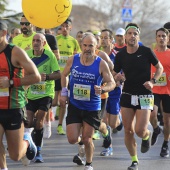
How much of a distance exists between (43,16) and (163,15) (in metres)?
49.2

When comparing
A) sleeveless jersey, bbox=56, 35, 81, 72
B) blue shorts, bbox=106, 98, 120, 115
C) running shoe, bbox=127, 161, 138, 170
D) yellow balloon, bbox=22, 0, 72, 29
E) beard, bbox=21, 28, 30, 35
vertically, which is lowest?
running shoe, bbox=127, 161, 138, 170

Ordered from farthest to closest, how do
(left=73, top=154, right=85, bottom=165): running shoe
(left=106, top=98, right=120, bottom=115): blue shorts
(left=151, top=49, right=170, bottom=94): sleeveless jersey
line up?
(left=106, top=98, right=120, bottom=115): blue shorts → (left=151, top=49, right=170, bottom=94): sleeveless jersey → (left=73, top=154, right=85, bottom=165): running shoe

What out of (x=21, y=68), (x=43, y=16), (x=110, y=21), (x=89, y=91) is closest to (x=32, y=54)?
(x=43, y=16)

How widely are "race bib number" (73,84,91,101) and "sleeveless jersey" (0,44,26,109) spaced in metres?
1.31

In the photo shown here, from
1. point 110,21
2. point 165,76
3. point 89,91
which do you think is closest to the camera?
point 89,91

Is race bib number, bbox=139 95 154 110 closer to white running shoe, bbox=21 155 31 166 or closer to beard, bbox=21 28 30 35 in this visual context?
white running shoe, bbox=21 155 31 166

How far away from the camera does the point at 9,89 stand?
7926 mm

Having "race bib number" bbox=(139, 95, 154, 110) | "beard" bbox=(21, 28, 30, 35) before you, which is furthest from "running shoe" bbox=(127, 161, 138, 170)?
"beard" bbox=(21, 28, 30, 35)

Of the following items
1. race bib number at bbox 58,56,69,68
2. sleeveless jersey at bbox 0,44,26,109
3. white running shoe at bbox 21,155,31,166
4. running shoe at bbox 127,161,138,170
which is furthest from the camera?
race bib number at bbox 58,56,69,68

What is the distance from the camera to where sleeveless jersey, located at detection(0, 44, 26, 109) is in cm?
778

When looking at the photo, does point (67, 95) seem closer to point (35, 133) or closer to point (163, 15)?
point (35, 133)

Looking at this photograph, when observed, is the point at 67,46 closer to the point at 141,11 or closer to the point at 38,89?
the point at 38,89

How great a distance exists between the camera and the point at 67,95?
948 centimetres

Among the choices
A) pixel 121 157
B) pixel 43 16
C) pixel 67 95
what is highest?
pixel 43 16
